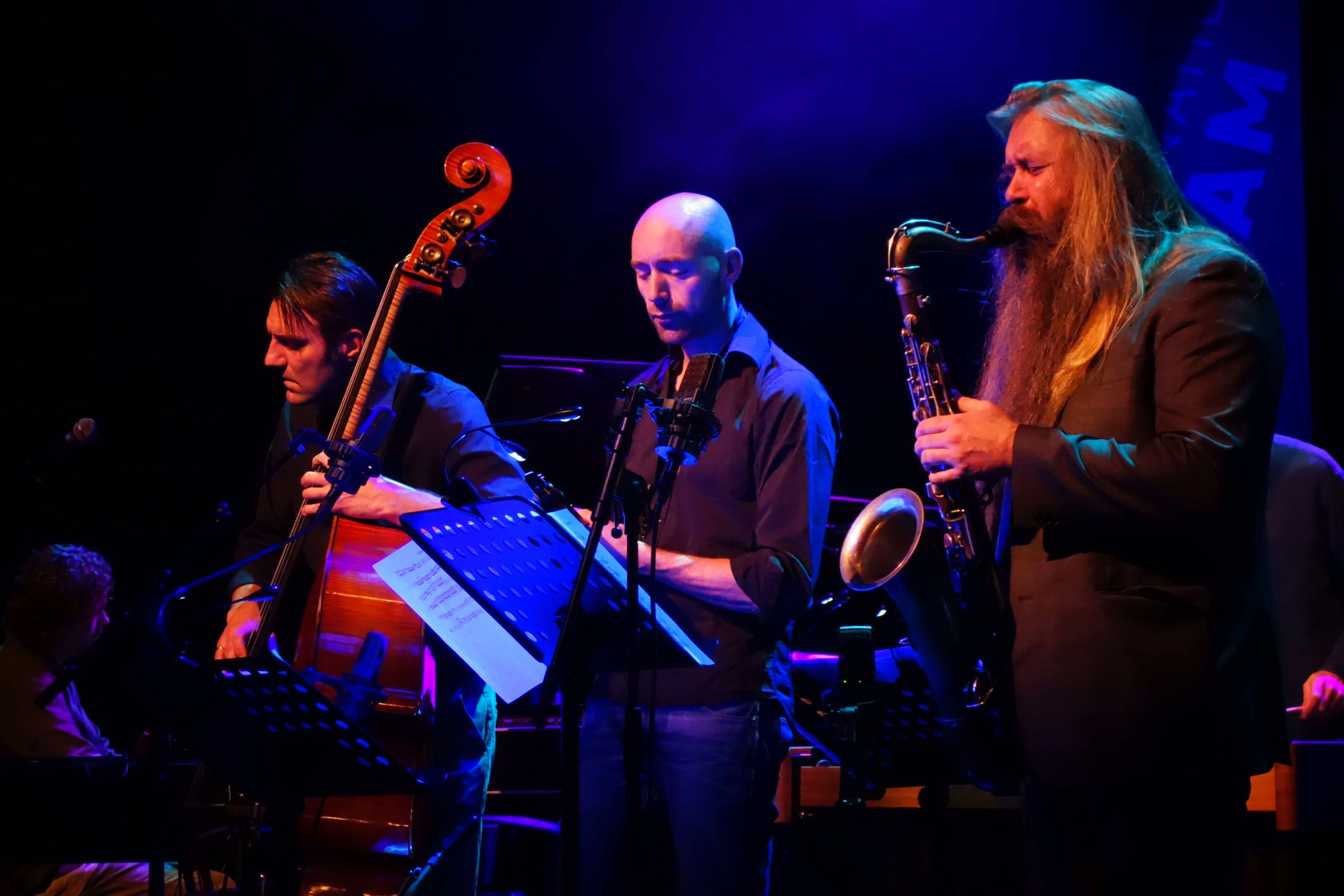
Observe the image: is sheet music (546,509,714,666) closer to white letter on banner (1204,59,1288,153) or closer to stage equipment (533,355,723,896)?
stage equipment (533,355,723,896)

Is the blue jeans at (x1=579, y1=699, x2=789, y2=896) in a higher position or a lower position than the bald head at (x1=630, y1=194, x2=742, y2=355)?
lower

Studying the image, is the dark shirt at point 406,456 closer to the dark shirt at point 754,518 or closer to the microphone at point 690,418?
the dark shirt at point 754,518

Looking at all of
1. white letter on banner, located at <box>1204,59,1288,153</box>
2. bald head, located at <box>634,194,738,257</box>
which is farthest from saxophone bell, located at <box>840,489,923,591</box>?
white letter on banner, located at <box>1204,59,1288,153</box>

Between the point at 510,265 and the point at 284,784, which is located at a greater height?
the point at 510,265

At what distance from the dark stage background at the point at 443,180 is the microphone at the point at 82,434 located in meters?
2.00

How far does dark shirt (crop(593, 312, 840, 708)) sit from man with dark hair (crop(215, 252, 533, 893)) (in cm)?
42

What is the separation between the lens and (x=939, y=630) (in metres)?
2.05

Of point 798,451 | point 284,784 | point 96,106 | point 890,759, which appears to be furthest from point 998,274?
point 96,106

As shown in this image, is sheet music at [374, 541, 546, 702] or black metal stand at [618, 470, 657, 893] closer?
black metal stand at [618, 470, 657, 893]

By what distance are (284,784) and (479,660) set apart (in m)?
0.45

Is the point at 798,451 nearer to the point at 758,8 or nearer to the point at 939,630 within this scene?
the point at 939,630

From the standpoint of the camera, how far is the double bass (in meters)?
2.49

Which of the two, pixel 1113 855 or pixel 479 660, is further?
pixel 479 660

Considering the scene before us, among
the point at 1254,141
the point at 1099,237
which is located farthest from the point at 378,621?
the point at 1254,141
